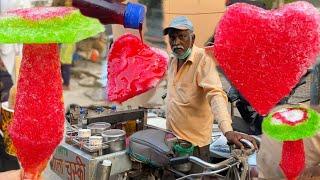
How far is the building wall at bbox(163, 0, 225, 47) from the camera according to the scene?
129 inches

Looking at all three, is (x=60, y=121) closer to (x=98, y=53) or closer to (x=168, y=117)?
(x=168, y=117)

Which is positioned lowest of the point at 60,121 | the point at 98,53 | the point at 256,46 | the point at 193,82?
the point at 98,53

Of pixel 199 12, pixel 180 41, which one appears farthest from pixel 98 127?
pixel 199 12

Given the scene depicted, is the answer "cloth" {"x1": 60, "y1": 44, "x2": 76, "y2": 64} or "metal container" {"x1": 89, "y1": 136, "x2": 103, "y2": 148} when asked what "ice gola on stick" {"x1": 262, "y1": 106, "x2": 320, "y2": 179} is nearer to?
"cloth" {"x1": 60, "y1": 44, "x2": 76, "y2": 64}

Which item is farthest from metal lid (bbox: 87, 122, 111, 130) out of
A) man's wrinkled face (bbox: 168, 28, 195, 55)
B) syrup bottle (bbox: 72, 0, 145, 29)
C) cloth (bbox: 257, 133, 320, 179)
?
syrup bottle (bbox: 72, 0, 145, 29)

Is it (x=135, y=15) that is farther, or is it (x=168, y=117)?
(x=168, y=117)

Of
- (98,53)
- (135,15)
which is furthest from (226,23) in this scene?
(98,53)

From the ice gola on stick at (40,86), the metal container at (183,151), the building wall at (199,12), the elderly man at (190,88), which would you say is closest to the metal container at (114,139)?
the metal container at (183,151)

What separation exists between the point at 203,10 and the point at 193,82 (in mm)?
1177

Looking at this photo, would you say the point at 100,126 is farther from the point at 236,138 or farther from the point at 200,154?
the point at 236,138

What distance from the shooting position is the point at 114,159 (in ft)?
6.89

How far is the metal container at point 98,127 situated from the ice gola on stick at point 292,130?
1120mm

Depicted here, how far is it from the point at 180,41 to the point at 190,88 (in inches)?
10.1

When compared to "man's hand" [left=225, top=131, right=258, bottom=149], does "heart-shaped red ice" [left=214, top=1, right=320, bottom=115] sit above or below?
above
